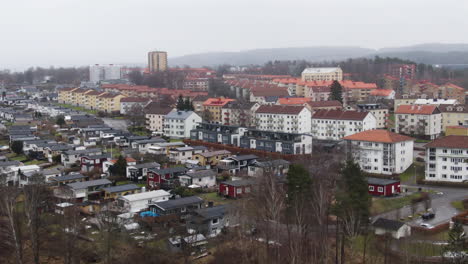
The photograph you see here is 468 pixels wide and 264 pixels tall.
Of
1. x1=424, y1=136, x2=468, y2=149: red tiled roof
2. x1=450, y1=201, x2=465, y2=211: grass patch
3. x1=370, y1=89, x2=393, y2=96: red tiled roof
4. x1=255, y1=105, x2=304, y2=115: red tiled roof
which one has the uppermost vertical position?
x1=370, y1=89, x2=393, y2=96: red tiled roof

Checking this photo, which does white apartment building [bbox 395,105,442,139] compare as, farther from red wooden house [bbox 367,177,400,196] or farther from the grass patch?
the grass patch

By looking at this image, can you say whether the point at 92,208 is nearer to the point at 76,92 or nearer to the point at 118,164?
the point at 118,164

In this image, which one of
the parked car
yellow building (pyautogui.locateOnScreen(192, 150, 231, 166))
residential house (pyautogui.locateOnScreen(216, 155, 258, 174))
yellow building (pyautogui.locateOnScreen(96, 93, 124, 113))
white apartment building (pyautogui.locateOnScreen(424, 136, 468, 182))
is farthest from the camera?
yellow building (pyautogui.locateOnScreen(96, 93, 124, 113))

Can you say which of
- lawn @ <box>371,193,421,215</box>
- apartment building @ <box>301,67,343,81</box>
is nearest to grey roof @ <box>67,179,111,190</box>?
lawn @ <box>371,193,421,215</box>

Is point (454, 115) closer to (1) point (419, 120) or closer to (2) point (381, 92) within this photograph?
(1) point (419, 120)

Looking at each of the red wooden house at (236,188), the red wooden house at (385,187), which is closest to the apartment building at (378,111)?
the red wooden house at (385,187)

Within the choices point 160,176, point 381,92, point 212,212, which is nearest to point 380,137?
point 160,176
